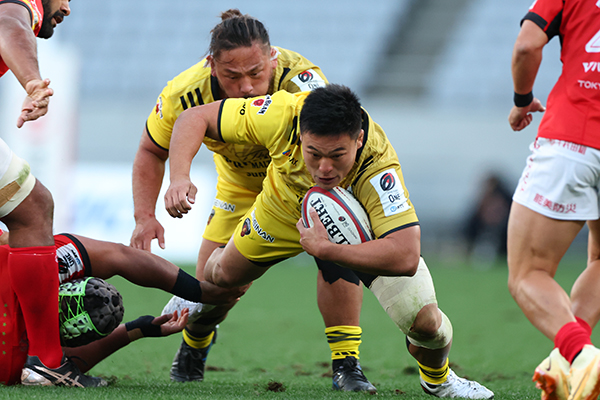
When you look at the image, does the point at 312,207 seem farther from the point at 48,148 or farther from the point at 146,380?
the point at 48,148

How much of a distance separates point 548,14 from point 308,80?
143cm

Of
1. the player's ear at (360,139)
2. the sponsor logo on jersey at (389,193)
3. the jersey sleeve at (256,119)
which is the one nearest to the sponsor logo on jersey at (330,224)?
the sponsor logo on jersey at (389,193)

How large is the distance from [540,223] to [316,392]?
1442 mm

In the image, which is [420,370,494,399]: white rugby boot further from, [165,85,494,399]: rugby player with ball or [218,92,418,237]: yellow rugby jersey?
[218,92,418,237]: yellow rugby jersey

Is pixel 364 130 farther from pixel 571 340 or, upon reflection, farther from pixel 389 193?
pixel 571 340

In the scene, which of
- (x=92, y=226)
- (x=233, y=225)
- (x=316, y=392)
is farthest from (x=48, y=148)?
(x=316, y=392)

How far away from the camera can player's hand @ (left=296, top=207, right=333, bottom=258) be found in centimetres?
A: 321

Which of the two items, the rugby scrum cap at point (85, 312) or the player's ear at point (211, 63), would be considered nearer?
the rugby scrum cap at point (85, 312)

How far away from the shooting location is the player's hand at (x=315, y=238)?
321cm

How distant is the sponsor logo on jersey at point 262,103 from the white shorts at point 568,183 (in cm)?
131

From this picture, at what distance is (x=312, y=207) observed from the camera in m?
3.32

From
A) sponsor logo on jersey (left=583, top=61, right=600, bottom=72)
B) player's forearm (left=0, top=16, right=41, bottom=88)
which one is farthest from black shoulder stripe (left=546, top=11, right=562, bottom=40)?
player's forearm (left=0, top=16, right=41, bottom=88)

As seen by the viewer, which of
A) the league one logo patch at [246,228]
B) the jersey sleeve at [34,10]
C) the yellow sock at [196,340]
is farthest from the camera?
the yellow sock at [196,340]

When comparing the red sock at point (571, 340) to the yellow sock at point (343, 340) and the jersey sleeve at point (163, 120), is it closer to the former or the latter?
the yellow sock at point (343, 340)
